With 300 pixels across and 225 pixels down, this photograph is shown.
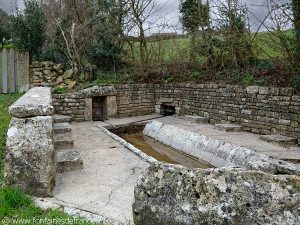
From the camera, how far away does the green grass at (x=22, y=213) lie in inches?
135

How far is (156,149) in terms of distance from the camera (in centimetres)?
901

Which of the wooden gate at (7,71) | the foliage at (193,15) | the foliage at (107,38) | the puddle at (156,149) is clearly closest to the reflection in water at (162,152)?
the puddle at (156,149)

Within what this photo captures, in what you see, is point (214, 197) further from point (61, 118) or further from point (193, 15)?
point (193, 15)

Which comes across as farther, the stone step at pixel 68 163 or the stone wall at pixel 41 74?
the stone wall at pixel 41 74

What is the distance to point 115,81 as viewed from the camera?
13.2 m

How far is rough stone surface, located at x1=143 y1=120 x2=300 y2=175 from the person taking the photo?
20.0ft

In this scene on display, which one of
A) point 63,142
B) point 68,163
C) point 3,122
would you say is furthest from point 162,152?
point 3,122

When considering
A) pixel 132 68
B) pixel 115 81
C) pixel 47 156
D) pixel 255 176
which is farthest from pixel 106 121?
pixel 255 176

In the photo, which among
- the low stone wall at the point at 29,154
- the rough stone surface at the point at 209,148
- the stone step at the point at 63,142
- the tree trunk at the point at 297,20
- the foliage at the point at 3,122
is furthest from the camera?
the tree trunk at the point at 297,20

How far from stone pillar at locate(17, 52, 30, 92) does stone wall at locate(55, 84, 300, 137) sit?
6.97 feet

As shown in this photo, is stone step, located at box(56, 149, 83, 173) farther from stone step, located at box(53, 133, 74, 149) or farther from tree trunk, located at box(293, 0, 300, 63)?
tree trunk, located at box(293, 0, 300, 63)

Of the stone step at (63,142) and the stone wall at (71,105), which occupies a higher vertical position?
the stone wall at (71,105)

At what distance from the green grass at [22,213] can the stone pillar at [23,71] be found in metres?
9.45

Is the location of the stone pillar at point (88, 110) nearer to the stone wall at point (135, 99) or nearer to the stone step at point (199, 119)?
the stone wall at point (135, 99)
